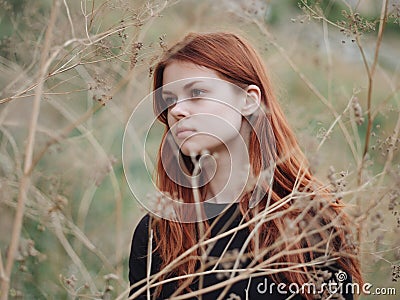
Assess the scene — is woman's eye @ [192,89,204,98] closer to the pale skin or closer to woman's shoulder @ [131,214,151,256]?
the pale skin

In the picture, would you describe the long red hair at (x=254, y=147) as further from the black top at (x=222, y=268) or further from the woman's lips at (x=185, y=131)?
the woman's lips at (x=185, y=131)

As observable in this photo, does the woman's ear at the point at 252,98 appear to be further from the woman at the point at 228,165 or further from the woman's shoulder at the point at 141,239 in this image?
the woman's shoulder at the point at 141,239

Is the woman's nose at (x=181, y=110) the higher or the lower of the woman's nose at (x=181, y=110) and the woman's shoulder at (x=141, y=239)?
the higher

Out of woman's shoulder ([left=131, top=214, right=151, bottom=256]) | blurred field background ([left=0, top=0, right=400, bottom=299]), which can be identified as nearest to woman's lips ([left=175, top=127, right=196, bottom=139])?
blurred field background ([left=0, top=0, right=400, bottom=299])

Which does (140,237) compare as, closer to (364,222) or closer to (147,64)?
(147,64)

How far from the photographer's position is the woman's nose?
108 cm

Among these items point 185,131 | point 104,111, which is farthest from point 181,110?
point 104,111

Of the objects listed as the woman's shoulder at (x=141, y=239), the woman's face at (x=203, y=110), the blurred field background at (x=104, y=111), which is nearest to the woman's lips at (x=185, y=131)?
the woman's face at (x=203, y=110)

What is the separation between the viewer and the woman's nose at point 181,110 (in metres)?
1.08

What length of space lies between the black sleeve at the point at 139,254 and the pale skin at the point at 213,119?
0.19 m

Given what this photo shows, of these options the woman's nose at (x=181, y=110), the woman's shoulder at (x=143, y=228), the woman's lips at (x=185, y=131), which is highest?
the woman's nose at (x=181, y=110)

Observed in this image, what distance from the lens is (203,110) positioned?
1.08 m

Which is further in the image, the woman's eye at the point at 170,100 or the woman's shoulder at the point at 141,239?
the woman's shoulder at the point at 141,239

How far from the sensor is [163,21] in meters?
1.75
